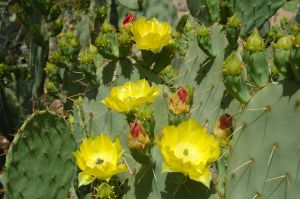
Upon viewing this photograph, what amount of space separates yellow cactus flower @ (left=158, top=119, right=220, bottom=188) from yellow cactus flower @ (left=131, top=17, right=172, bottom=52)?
498mm

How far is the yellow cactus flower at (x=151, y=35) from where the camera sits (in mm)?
2020

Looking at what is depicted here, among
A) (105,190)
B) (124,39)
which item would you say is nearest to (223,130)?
(105,190)

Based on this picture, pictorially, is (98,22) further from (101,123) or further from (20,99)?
(101,123)

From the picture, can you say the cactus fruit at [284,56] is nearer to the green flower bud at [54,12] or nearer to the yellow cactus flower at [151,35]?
the yellow cactus flower at [151,35]

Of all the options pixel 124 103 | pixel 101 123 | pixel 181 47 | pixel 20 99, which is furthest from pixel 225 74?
pixel 20 99

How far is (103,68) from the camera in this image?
2.21 m

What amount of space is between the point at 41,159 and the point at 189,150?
755 millimetres

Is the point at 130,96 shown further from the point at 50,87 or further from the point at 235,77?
the point at 50,87

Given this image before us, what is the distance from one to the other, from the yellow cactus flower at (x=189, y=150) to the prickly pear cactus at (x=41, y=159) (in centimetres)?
67

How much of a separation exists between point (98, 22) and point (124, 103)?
166 cm

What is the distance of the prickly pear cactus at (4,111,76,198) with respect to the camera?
2.05 meters

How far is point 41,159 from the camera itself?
210 cm

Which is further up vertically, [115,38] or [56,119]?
[115,38]

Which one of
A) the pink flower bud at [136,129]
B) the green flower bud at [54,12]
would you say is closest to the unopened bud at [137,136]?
the pink flower bud at [136,129]
